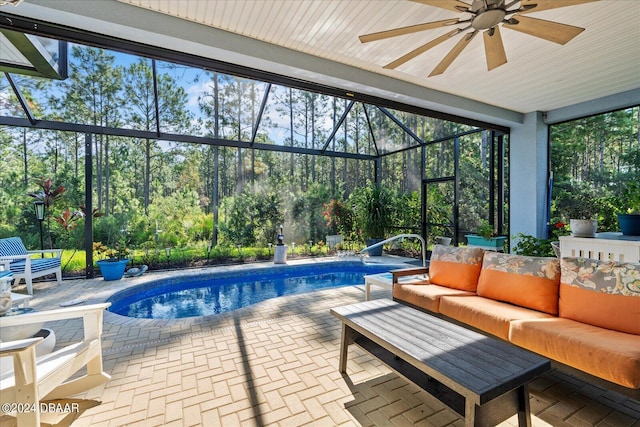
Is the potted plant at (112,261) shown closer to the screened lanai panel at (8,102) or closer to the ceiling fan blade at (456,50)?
the screened lanai panel at (8,102)

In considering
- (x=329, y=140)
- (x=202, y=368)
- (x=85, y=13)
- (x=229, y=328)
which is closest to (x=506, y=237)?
(x=329, y=140)

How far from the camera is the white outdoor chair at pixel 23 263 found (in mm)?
4785

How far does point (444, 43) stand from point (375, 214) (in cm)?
559

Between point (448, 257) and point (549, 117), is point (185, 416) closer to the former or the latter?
point (448, 257)

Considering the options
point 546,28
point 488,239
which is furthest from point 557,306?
point 488,239

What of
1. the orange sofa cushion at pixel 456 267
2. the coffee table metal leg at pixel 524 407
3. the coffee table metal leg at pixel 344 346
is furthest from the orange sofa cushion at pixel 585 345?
the coffee table metal leg at pixel 344 346

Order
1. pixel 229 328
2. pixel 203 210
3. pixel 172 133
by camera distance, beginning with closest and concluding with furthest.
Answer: pixel 229 328 → pixel 172 133 → pixel 203 210

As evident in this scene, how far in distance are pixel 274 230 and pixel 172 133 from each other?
3.48 metres

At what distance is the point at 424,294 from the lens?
3.10 metres

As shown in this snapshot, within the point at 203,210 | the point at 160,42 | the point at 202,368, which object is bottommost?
the point at 202,368

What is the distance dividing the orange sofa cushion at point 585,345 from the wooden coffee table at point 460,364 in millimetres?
397

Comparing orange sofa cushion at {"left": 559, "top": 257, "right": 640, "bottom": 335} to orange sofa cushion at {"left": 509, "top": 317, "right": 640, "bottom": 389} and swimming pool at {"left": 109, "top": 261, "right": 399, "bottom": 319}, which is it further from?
swimming pool at {"left": 109, "top": 261, "right": 399, "bottom": 319}

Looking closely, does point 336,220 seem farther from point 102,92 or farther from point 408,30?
point 408,30

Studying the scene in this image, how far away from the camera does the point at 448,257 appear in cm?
344
